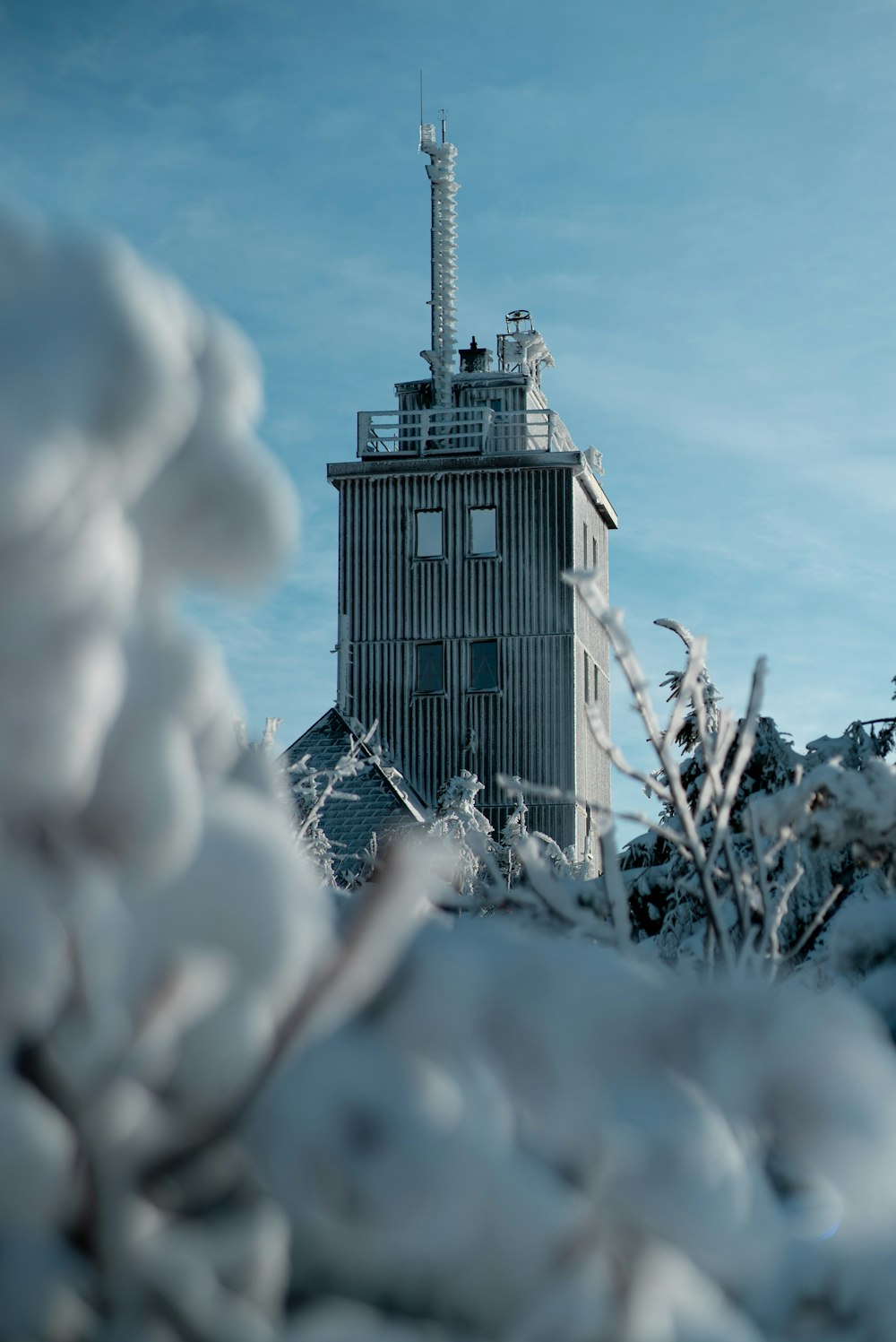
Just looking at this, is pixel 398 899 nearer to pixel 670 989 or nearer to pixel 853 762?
pixel 670 989

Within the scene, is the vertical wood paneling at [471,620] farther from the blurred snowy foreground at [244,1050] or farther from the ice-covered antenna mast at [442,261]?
the blurred snowy foreground at [244,1050]

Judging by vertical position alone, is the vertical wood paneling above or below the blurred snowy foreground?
above

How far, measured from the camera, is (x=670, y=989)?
1.33 m

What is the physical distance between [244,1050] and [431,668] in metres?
24.4

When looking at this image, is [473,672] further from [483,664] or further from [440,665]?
[440,665]

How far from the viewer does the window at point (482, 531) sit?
2605 cm

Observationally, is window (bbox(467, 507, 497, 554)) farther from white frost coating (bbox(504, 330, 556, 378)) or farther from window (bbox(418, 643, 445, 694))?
white frost coating (bbox(504, 330, 556, 378))

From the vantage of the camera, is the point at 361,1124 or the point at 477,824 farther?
the point at 477,824

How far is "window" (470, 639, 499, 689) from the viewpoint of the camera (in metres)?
25.4

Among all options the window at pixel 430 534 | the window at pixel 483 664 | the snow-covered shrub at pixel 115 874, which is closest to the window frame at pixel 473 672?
the window at pixel 483 664

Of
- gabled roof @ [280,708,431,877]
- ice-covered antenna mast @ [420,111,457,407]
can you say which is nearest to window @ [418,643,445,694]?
gabled roof @ [280,708,431,877]

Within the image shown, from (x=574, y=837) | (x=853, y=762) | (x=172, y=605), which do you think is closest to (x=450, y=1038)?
(x=172, y=605)

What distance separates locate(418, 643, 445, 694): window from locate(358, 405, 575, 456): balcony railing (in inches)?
142

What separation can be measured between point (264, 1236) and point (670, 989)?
42cm
